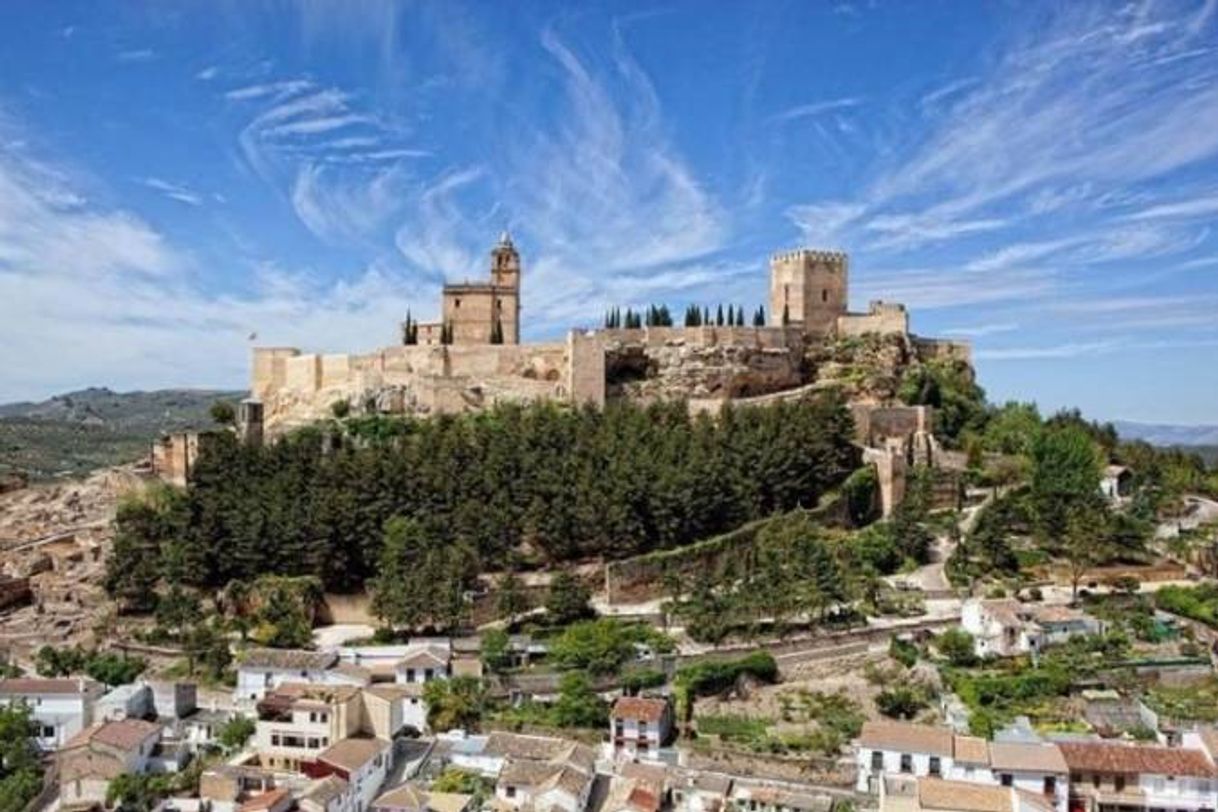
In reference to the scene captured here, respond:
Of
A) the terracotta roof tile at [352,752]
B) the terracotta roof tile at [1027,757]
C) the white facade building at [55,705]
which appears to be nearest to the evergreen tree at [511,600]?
the terracotta roof tile at [352,752]

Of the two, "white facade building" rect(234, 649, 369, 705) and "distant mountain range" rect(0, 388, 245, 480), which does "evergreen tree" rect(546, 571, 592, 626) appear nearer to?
"white facade building" rect(234, 649, 369, 705)

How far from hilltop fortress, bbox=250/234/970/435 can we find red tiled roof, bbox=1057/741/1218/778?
1812cm

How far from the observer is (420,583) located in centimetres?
2594

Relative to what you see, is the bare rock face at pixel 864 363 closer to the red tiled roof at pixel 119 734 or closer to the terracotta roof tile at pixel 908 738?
the terracotta roof tile at pixel 908 738

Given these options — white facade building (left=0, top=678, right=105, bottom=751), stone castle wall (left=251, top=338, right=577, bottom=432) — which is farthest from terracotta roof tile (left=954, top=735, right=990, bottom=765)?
stone castle wall (left=251, top=338, right=577, bottom=432)

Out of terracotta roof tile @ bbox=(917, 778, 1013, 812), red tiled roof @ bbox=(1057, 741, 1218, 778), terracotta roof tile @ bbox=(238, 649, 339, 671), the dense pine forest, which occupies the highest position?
the dense pine forest

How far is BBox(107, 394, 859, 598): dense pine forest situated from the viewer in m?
28.4

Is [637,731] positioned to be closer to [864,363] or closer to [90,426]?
[864,363]

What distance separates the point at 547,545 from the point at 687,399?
9.50 m

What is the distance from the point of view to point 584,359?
36500 mm

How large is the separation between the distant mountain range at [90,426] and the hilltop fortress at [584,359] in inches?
532

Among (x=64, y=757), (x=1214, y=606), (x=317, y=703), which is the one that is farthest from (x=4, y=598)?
(x=1214, y=606)

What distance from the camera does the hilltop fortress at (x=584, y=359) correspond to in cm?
3684

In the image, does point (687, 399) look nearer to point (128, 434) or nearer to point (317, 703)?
point (317, 703)
